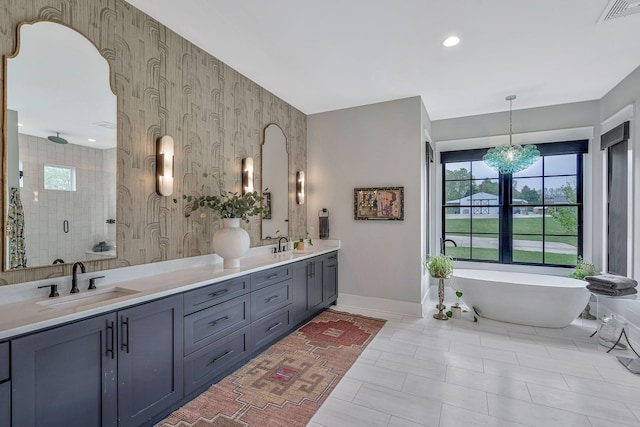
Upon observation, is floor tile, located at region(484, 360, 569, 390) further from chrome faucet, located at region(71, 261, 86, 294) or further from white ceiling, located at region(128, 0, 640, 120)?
chrome faucet, located at region(71, 261, 86, 294)

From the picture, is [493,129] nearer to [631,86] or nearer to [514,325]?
[631,86]

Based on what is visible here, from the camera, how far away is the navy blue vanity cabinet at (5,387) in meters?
1.24

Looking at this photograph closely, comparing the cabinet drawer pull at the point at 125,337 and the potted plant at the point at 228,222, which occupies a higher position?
the potted plant at the point at 228,222

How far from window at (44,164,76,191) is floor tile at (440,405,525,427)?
2867mm

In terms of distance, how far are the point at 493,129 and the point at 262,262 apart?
4033mm

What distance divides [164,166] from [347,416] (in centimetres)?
230

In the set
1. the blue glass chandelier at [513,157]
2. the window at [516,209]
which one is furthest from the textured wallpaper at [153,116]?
the window at [516,209]

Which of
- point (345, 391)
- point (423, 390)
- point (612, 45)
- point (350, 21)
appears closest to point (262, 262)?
point (345, 391)

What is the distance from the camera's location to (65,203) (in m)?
1.90

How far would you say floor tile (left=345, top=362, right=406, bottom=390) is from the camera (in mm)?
2424

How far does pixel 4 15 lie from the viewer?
165 cm

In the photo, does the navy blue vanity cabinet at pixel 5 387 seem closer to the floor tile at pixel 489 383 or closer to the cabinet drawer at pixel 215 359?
the cabinet drawer at pixel 215 359

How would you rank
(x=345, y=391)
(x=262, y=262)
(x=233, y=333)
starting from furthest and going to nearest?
(x=262, y=262) → (x=233, y=333) → (x=345, y=391)

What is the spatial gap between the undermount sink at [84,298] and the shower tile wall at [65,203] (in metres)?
0.25
